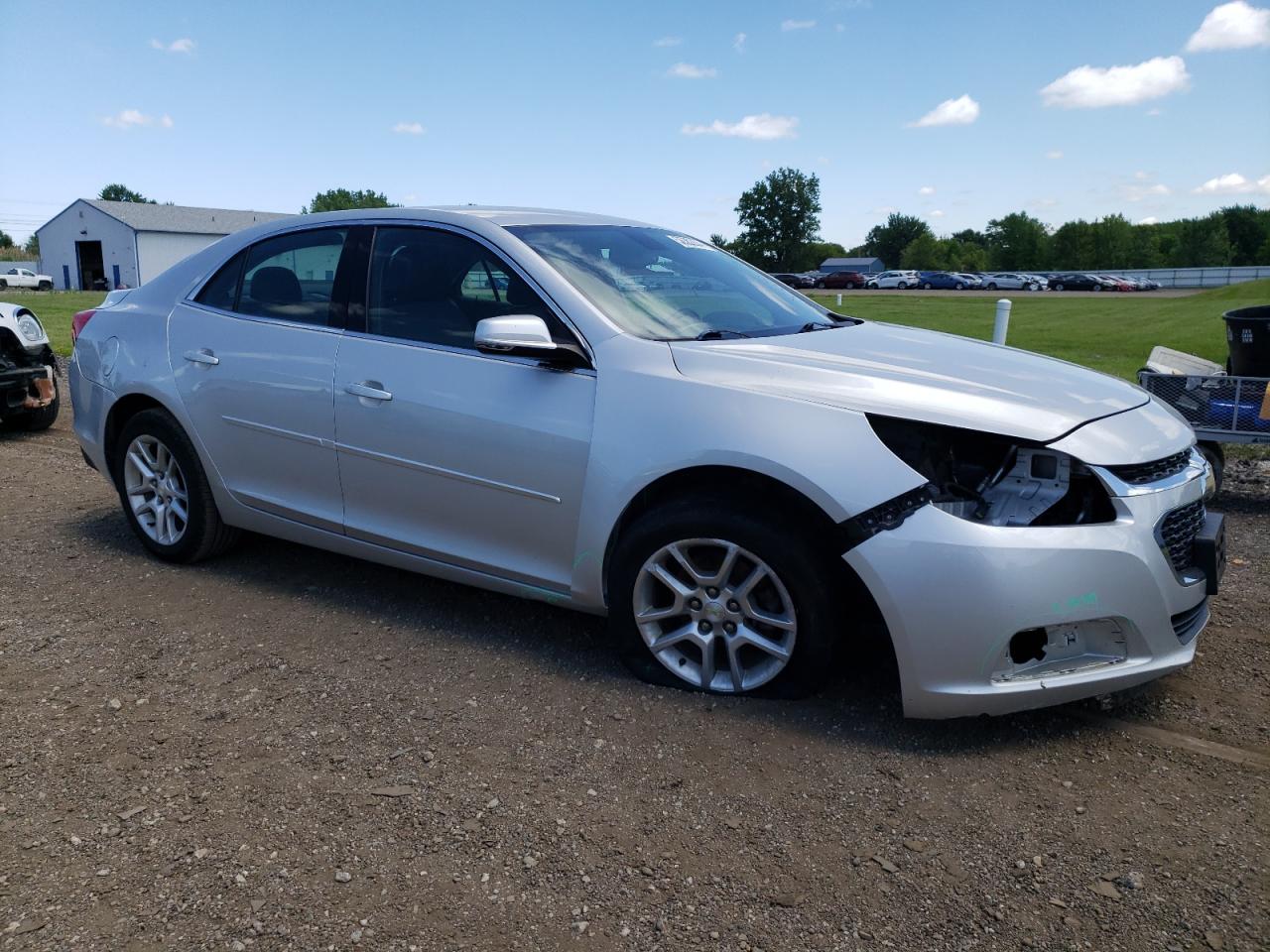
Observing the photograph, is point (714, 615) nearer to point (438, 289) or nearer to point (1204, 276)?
point (438, 289)

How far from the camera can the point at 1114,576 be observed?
3074 mm

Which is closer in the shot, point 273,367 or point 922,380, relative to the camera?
point 922,380

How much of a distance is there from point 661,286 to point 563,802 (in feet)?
6.66

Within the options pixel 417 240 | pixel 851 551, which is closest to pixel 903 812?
pixel 851 551

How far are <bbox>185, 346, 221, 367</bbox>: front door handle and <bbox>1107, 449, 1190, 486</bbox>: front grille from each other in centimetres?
367

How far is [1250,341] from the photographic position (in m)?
6.46

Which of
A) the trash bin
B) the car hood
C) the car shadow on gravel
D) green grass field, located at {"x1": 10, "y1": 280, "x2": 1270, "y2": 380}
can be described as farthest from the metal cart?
green grass field, located at {"x1": 10, "y1": 280, "x2": 1270, "y2": 380}

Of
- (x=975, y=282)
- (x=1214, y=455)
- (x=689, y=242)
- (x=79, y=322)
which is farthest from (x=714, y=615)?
(x=975, y=282)

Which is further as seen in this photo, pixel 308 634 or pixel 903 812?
pixel 308 634

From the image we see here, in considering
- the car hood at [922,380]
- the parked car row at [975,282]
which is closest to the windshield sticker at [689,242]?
the car hood at [922,380]

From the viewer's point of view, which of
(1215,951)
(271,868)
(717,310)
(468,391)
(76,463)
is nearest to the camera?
(1215,951)

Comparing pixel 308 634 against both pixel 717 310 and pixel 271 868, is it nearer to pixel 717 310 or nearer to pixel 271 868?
pixel 271 868

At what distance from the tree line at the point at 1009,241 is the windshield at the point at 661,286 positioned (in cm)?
8770

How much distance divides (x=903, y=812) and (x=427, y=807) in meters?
1.34
